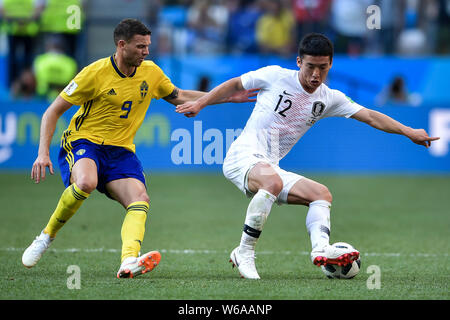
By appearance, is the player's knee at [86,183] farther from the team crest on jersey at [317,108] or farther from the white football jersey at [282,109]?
the team crest on jersey at [317,108]

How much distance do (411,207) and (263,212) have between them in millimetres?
5989

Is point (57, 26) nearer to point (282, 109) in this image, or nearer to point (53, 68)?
point (53, 68)

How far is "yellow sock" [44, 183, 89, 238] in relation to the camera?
615 cm

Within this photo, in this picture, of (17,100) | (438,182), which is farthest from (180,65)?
(438,182)

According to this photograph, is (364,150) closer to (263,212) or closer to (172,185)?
(172,185)

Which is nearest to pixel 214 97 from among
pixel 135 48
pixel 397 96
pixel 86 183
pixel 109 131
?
pixel 135 48

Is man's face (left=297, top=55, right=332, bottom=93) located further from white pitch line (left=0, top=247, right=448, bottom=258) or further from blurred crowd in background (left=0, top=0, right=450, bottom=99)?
blurred crowd in background (left=0, top=0, right=450, bottom=99)

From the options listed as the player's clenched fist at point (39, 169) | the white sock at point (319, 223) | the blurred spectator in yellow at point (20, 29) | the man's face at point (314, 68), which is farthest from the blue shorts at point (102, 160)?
the blurred spectator in yellow at point (20, 29)

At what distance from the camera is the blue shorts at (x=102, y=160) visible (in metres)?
6.40

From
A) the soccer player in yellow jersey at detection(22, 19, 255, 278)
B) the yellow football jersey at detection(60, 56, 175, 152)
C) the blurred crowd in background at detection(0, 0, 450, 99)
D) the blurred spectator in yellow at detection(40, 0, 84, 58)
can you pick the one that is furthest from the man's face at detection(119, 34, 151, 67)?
A: the blurred spectator in yellow at detection(40, 0, 84, 58)

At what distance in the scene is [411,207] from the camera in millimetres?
11484

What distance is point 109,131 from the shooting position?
21.4ft

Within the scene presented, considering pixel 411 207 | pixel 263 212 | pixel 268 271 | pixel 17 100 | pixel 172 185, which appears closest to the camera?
pixel 263 212

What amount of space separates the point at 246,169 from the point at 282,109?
56 cm
